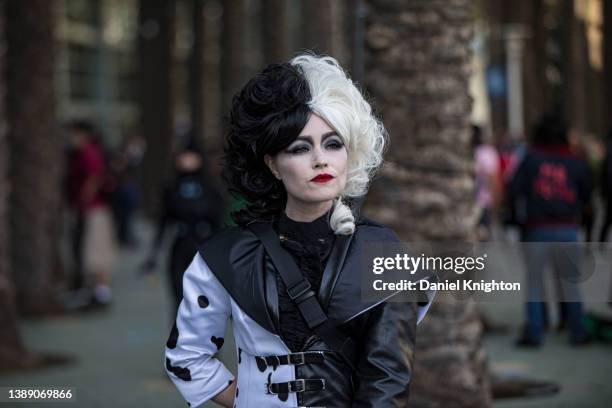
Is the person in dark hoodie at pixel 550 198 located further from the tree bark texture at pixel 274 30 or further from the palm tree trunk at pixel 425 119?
the tree bark texture at pixel 274 30

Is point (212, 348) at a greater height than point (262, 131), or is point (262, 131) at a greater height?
point (262, 131)

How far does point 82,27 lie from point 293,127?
41.7 metres

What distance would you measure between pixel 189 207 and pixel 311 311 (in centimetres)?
614

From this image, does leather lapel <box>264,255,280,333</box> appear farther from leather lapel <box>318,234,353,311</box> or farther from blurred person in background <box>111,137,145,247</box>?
blurred person in background <box>111,137,145,247</box>

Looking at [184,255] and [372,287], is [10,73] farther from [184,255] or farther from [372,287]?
[372,287]

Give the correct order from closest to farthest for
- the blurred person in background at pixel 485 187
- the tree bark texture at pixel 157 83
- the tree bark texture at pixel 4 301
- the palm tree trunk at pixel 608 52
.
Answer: the tree bark texture at pixel 4 301 < the blurred person in background at pixel 485 187 < the palm tree trunk at pixel 608 52 < the tree bark texture at pixel 157 83

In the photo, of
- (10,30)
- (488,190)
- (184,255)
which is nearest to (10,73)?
(10,30)

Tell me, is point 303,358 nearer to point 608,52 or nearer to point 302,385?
point 302,385

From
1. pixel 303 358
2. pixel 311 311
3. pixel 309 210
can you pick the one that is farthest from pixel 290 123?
pixel 303 358

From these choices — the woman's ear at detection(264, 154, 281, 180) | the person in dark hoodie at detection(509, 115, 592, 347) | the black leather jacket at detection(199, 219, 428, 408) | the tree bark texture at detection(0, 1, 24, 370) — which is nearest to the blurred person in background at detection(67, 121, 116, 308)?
the tree bark texture at detection(0, 1, 24, 370)

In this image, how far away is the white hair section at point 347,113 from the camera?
9.77ft

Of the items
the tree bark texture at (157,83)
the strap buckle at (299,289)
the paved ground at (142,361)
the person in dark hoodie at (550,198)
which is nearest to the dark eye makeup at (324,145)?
the strap buckle at (299,289)

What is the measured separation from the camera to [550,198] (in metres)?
9.18

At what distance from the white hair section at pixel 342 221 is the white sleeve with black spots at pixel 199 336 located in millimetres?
372
